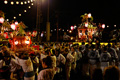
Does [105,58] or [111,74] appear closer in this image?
[111,74]

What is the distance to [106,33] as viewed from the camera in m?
23.7

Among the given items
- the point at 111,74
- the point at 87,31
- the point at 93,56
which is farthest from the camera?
the point at 87,31

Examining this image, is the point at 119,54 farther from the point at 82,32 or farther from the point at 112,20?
the point at 112,20

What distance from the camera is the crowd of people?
288 cm

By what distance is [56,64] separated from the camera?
654 centimetres

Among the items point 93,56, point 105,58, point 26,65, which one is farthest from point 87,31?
point 26,65

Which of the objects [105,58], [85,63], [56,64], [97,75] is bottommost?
[85,63]

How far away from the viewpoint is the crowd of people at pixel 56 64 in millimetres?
2883

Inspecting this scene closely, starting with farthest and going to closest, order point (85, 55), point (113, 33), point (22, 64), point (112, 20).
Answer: point (112, 20) → point (113, 33) → point (85, 55) → point (22, 64)

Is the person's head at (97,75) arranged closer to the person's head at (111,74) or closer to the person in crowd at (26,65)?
the person's head at (111,74)

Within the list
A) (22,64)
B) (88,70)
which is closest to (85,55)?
(88,70)

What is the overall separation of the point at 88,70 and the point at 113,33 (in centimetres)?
1366

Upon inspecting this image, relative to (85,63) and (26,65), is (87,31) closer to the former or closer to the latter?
(85,63)

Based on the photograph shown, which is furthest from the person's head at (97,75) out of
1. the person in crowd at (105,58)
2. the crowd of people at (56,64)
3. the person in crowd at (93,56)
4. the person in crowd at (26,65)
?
the person in crowd at (93,56)
